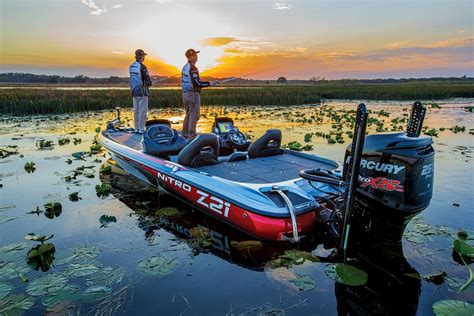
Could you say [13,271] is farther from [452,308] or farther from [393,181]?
[452,308]

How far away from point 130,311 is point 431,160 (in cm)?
320

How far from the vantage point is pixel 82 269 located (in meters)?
3.74

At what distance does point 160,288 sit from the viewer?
3.42 m

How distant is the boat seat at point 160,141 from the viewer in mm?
6520

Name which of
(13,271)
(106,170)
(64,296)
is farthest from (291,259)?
(106,170)

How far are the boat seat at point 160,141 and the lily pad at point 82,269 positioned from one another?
2934mm

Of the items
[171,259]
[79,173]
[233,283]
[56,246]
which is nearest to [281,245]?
[233,283]

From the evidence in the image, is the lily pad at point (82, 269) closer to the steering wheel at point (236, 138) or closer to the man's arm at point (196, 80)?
the steering wheel at point (236, 138)

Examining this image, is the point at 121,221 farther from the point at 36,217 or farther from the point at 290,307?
the point at 290,307

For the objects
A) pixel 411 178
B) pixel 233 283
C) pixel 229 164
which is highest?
pixel 411 178

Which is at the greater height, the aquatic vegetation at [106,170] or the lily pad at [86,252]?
the aquatic vegetation at [106,170]

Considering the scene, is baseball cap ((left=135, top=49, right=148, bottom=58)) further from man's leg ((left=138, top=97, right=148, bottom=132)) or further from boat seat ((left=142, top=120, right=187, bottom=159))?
boat seat ((left=142, top=120, right=187, bottom=159))

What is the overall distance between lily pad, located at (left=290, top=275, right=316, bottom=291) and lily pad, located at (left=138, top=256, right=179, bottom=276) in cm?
134

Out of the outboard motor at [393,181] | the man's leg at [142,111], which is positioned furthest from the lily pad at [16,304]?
the man's leg at [142,111]
